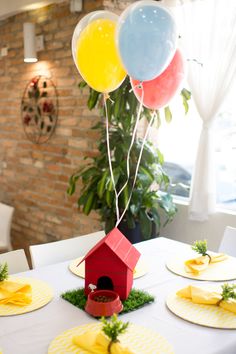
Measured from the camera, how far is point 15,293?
1502 mm

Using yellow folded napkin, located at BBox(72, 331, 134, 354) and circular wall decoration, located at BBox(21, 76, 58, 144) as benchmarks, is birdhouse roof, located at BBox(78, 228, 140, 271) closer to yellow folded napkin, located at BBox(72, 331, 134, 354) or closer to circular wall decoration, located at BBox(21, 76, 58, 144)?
yellow folded napkin, located at BBox(72, 331, 134, 354)

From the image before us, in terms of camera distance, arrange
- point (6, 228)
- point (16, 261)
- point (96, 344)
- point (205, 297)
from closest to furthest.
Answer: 1. point (96, 344)
2. point (205, 297)
3. point (16, 261)
4. point (6, 228)

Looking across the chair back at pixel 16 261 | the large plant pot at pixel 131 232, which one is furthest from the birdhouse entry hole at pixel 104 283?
the large plant pot at pixel 131 232

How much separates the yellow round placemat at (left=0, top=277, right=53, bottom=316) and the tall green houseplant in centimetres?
107

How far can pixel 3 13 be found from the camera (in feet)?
12.2

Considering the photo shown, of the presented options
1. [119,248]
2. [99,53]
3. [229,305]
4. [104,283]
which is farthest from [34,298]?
[99,53]

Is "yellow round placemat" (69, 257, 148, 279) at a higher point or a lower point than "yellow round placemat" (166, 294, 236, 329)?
higher

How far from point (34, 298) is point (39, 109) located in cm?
240

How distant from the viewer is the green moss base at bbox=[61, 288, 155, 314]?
57.4 inches

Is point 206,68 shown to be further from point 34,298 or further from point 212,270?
point 34,298

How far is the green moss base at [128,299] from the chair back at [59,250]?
465 millimetres

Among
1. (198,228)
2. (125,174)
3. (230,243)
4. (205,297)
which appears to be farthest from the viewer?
(198,228)

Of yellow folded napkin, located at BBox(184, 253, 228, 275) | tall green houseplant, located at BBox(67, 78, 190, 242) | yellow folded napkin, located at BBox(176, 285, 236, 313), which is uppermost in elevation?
tall green houseplant, located at BBox(67, 78, 190, 242)

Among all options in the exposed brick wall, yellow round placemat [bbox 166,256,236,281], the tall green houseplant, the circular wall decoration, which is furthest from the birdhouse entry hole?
the circular wall decoration
